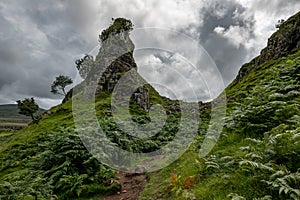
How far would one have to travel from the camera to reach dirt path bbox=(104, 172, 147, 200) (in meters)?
8.41

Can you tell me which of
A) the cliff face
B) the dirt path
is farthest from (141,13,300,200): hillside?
the cliff face

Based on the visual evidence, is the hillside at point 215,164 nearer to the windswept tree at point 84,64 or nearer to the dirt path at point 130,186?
the dirt path at point 130,186

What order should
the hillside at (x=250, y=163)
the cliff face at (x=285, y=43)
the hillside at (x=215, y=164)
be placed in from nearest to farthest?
the hillside at (x=250, y=163) → the hillside at (x=215, y=164) → the cliff face at (x=285, y=43)

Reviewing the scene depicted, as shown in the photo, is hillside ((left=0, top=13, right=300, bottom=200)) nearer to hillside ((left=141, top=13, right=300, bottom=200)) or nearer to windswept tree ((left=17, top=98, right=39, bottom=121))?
hillside ((left=141, top=13, right=300, bottom=200))

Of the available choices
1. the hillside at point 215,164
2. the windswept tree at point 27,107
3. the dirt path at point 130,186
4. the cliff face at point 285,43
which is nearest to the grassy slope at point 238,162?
the hillside at point 215,164

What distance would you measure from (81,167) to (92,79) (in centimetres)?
6613

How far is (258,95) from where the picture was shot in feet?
34.5

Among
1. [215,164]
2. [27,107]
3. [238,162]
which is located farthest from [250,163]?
[27,107]

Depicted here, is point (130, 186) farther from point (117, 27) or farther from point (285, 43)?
point (117, 27)

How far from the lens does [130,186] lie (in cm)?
948

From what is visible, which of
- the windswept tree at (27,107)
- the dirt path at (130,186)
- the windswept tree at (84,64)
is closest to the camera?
the dirt path at (130,186)

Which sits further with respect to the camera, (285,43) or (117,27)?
(117,27)

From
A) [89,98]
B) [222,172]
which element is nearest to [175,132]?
[222,172]

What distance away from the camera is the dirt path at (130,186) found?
841 cm
